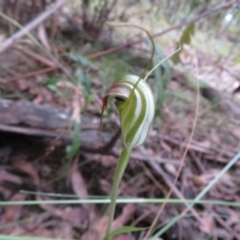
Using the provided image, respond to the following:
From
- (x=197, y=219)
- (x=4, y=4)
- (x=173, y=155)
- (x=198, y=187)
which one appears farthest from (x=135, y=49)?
(x=197, y=219)

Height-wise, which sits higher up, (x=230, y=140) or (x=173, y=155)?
(x=230, y=140)

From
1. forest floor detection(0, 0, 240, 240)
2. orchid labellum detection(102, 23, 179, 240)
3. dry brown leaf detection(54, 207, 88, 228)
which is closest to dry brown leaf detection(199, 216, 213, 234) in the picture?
forest floor detection(0, 0, 240, 240)

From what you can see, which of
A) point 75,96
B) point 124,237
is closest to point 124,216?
point 124,237

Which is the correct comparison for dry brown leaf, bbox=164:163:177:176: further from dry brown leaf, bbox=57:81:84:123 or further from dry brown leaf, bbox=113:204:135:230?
dry brown leaf, bbox=57:81:84:123

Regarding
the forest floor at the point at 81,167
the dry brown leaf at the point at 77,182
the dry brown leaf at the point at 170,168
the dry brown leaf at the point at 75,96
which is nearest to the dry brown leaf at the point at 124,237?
the forest floor at the point at 81,167

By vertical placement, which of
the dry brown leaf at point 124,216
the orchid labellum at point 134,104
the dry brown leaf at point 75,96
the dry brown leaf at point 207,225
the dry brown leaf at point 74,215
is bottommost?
the dry brown leaf at point 74,215

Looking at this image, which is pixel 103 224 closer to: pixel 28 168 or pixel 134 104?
pixel 28 168

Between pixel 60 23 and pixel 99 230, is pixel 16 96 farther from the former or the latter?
pixel 60 23

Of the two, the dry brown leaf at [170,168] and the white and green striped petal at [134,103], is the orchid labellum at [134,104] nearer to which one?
the white and green striped petal at [134,103]
